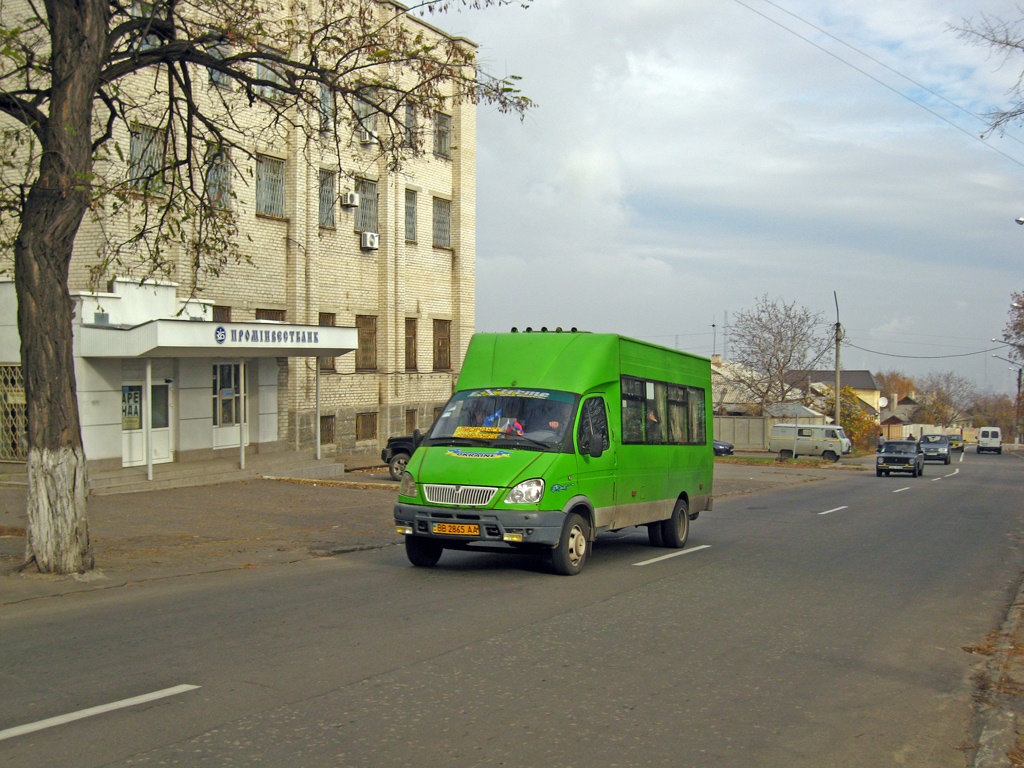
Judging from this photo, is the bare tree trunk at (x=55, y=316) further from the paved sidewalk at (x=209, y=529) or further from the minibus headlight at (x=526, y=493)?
the minibus headlight at (x=526, y=493)

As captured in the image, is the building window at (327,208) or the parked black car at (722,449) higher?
the building window at (327,208)

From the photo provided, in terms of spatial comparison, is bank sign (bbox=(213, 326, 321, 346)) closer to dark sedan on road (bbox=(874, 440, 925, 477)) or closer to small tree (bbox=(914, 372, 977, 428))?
dark sedan on road (bbox=(874, 440, 925, 477))

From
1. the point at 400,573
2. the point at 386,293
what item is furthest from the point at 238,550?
the point at 386,293

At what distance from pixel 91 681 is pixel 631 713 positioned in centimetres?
352

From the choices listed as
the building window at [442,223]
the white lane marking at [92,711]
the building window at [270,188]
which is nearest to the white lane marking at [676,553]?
the white lane marking at [92,711]

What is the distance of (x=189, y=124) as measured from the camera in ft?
42.8

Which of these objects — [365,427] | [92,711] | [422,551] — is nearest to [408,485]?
[422,551]

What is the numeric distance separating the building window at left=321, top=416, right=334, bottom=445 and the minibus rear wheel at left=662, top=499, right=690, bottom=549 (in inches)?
698

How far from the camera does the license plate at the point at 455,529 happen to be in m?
10.7

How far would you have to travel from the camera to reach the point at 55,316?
10.5 meters

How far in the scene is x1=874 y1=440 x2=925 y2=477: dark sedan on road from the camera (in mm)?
41750

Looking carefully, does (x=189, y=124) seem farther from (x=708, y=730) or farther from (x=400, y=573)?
(x=708, y=730)

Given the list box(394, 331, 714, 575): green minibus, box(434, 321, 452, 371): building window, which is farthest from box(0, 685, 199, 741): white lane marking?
box(434, 321, 452, 371): building window

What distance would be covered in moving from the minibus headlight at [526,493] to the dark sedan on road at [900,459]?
34.8 m
